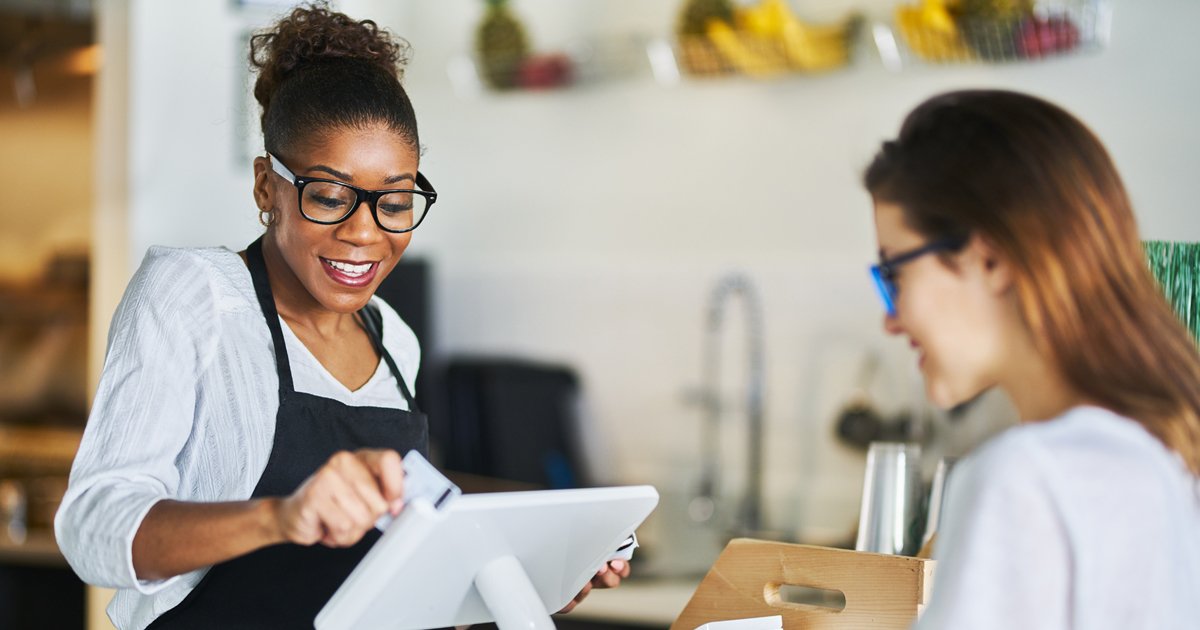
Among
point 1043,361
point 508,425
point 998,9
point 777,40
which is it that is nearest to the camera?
point 1043,361

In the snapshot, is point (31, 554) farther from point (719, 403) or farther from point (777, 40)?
point (777, 40)

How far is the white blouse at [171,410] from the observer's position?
81 cm

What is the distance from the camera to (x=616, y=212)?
283 cm

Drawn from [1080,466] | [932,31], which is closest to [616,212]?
[932,31]

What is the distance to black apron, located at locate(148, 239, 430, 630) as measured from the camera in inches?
→ 38.1

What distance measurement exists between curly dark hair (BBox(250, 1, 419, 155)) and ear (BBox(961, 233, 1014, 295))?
614 millimetres

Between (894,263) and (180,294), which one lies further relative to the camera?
(180,294)

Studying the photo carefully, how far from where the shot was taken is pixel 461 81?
295 cm

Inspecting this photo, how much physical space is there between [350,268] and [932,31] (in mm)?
1694

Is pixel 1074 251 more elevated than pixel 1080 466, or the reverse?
pixel 1074 251

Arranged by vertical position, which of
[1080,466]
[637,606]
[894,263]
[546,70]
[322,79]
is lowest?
[637,606]

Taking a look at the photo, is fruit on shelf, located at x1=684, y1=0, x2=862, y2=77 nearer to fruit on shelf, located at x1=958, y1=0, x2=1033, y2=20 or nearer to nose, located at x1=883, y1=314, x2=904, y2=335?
fruit on shelf, located at x1=958, y1=0, x2=1033, y2=20

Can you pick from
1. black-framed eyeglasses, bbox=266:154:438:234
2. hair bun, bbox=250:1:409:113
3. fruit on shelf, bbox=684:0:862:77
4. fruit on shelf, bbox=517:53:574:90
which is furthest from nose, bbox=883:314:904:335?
fruit on shelf, bbox=517:53:574:90

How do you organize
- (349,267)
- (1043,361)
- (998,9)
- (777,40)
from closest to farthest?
1. (1043,361)
2. (349,267)
3. (998,9)
4. (777,40)
